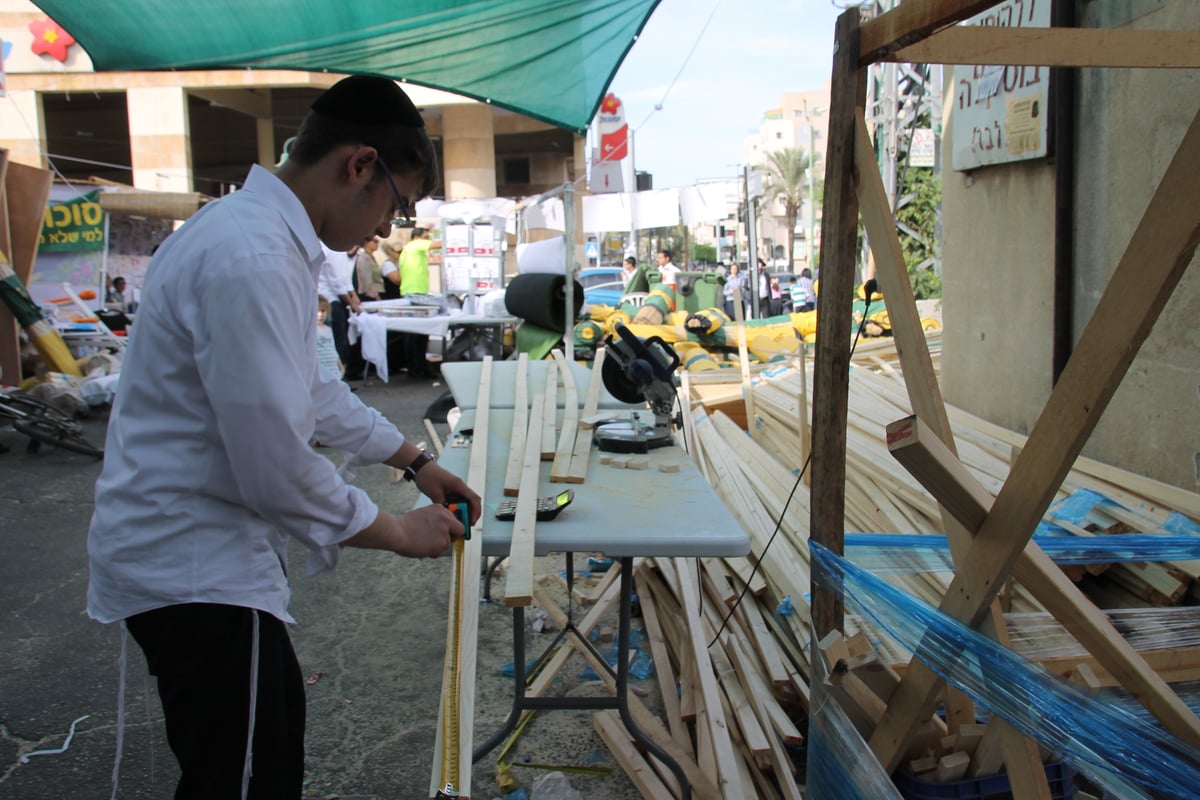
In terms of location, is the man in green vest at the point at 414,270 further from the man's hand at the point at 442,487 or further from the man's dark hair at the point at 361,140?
the man's dark hair at the point at 361,140

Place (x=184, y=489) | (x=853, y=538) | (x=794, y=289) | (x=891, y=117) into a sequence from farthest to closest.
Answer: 1. (x=794, y=289)
2. (x=891, y=117)
3. (x=853, y=538)
4. (x=184, y=489)

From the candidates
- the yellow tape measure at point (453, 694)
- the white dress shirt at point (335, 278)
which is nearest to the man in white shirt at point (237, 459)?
the yellow tape measure at point (453, 694)

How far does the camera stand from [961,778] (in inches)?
77.2

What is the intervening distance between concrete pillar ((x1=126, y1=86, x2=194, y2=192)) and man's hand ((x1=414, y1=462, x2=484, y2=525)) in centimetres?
2148

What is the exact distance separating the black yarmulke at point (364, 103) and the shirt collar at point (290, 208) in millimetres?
182

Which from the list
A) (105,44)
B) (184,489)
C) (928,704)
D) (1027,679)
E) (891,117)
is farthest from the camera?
(891,117)

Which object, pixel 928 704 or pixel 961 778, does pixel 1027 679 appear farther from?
pixel 961 778

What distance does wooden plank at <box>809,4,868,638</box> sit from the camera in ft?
6.09

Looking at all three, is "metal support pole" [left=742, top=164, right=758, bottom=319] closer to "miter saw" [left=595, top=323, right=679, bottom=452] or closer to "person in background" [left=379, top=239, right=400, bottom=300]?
"person in background" [left=379, top=239, right=400, bottom=300]

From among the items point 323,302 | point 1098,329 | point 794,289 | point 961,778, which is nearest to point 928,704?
point 961,778

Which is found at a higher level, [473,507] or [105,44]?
[105,44]

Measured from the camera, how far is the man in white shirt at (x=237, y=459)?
1460 millimetres

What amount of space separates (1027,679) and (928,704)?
0.29 metres

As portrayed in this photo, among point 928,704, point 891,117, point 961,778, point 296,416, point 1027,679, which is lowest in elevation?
point 961,778
